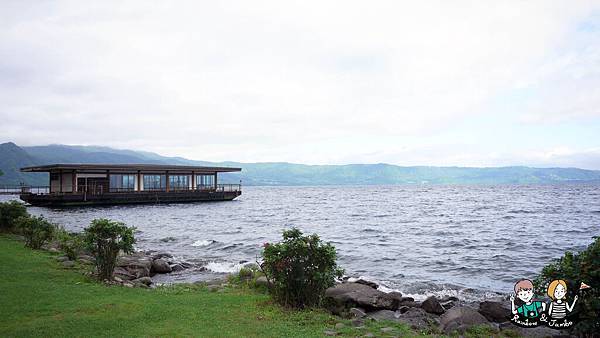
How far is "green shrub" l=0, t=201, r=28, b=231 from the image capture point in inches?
867

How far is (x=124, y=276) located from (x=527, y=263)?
56.3 ft

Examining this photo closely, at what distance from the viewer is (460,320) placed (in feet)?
31.0

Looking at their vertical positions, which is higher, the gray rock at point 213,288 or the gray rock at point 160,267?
the gray rock at point 213,288

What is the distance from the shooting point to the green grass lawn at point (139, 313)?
24.8ft

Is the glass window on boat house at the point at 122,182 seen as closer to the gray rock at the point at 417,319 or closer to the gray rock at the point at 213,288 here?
the gray rock at the point at 213,288

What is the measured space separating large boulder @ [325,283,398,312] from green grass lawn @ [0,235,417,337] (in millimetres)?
1580

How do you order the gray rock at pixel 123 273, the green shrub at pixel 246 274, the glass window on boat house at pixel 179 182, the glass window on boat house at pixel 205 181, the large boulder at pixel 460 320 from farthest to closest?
the glass window on boat house at pixel 205 181 → the glass window on boat house at pixel 179 182 → the gray rock at pixel 123 273 → the green shrub at pixel 246 274 → the large boulder at pixel 460 320

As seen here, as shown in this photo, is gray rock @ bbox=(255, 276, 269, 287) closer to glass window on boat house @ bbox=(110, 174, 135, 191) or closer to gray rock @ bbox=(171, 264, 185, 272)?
gray rock @ bbox=(171, 264, 185, 272)

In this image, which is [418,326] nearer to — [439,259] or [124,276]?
[124,276]

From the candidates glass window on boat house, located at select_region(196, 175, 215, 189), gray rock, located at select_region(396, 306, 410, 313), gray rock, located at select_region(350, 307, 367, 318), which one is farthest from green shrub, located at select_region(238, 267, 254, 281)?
glass window on boat house, located at select_region(196, 175, 215, 189)

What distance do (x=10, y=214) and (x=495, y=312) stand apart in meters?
23.5

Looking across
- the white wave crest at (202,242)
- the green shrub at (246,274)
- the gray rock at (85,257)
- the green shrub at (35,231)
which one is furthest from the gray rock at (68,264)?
the white wave crest at (202,242)

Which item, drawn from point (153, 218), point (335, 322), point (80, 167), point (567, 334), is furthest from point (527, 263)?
point (80, 167)

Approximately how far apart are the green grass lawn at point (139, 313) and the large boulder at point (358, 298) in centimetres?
158
